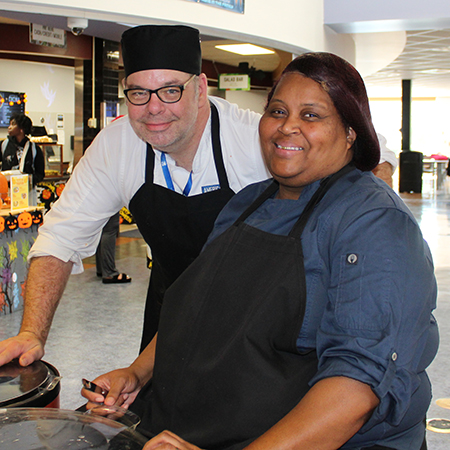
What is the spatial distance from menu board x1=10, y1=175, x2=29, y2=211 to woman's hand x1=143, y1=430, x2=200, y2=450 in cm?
421

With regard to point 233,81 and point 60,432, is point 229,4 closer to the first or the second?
point 60,432

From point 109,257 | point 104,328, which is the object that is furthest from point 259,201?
point 109,257

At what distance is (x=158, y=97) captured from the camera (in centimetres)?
162

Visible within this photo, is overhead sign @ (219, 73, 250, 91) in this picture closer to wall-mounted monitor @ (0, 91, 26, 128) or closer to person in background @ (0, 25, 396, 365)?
wall-mounted monitor @ (0, 91, 26, 128)

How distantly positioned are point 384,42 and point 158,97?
299 inches

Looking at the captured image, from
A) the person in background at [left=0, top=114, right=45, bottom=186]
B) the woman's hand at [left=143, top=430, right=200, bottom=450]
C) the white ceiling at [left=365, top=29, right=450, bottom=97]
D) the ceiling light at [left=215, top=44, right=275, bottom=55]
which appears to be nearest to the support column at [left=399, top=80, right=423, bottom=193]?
the white ceiling at [left=365, top=29, right=450, bottom=97]

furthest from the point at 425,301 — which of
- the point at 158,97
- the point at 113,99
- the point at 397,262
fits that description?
the point at 113,99

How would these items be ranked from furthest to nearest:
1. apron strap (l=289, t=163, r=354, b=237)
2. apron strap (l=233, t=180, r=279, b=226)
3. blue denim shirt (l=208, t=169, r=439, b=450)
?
apron strap (l=233, t=180, r=279, b=226) < apron strap (l=289, t=163, r=354, b=237) < blue denim shirt (l=208, t=169, r=439, b=450)

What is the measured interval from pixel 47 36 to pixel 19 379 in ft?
21.5

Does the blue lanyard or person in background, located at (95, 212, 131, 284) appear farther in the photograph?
person in background, located at (95, 212, 131, 284)

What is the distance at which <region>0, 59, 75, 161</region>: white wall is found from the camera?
441 inches

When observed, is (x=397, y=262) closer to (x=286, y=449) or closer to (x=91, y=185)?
(x=286, y=449)

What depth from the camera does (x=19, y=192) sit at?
4.92m

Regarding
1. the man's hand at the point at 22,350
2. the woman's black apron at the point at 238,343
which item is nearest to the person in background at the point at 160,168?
the man's hand at the point at 22,350
